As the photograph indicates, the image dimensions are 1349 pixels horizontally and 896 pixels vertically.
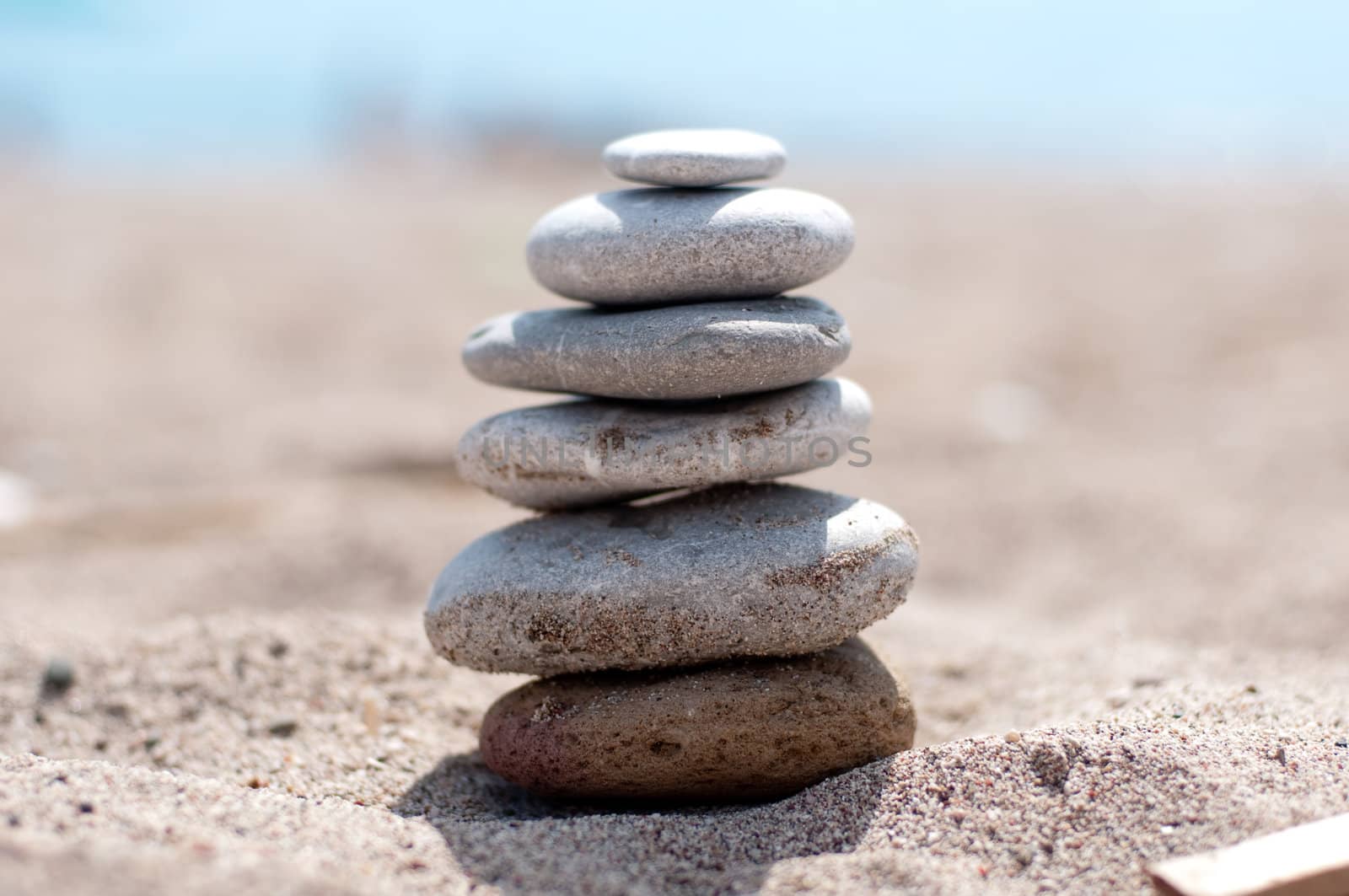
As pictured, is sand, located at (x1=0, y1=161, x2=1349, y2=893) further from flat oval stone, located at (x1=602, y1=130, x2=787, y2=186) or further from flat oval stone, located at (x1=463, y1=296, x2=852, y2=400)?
flat oval stone, located at (x1=602, y1=130, x2=787, y2=186)

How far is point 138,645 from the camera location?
5273mm

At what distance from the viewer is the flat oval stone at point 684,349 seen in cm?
391

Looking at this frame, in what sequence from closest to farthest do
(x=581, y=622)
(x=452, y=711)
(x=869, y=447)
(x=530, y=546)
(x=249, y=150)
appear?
(x=581, y=622) → (x=530, y=546) → (x=452, y=711) → (x=869, y=447) → (x=249, y=150)

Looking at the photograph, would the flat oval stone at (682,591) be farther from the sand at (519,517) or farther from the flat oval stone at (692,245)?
the flat oval stone at (692,245)

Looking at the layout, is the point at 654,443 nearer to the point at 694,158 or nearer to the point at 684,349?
the point at 684,349

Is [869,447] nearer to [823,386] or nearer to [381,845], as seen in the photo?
[823,386]

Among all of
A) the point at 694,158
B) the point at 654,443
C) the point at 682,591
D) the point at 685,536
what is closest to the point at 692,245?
the point at 694,158

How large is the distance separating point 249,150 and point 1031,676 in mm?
A: 65661

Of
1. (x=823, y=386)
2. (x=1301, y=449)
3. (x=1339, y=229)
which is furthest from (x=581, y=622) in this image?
(x=1339, y=229)

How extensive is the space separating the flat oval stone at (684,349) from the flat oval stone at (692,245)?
0.27ft

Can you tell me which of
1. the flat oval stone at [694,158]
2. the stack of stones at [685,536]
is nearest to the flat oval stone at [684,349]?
the stack of stones at [685,536]

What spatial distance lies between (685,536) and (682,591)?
265 millimetres

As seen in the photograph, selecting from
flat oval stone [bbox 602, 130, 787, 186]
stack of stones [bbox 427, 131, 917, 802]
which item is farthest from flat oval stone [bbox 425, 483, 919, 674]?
flat oval stone [bbox 602, 130, 787, 186]

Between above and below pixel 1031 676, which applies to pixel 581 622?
above
